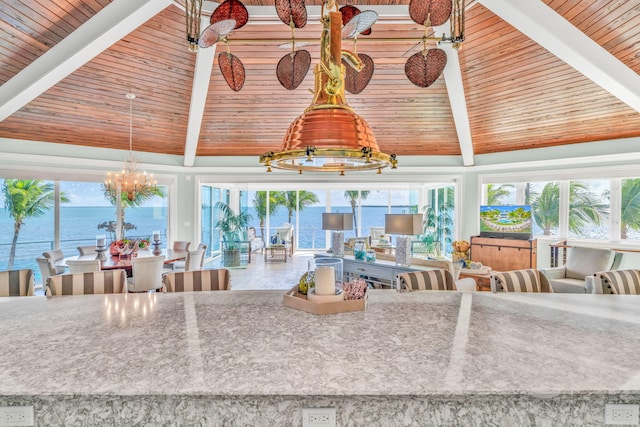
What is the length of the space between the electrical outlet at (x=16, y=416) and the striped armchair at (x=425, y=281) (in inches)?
78.8

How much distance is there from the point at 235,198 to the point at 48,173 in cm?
485

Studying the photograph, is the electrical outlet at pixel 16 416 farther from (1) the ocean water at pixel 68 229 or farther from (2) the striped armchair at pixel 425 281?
(1) the ocean water at pixel 68 229

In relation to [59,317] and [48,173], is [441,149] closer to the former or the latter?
[59,317]

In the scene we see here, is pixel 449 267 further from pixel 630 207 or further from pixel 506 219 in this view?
pixel 630 207

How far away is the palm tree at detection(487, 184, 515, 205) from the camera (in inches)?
270

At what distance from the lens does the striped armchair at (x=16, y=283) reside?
2584mm

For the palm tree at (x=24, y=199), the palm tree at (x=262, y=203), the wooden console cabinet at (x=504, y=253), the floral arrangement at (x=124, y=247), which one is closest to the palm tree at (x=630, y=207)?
the wooden console cabinet at (x=504, y=253)

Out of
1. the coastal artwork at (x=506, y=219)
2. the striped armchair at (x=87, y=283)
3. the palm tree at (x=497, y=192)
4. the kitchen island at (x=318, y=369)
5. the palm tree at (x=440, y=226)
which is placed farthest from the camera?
the palm tree at (x=440, y=226)

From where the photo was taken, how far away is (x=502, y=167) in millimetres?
6613

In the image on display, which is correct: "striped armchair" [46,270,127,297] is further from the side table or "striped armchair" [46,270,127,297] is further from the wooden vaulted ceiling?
the side table

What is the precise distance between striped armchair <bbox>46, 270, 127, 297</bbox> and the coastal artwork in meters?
5.90

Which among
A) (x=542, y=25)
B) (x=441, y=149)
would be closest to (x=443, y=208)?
(x=441, y=149)

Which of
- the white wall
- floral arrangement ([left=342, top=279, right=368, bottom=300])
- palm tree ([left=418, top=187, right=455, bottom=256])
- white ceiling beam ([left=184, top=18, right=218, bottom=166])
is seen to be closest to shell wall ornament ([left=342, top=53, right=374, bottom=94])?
floral arrangement ([left=342, top=279, right=368, bottom=300])

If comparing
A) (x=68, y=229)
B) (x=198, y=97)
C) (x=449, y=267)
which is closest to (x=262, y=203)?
(x=68, y=229)
